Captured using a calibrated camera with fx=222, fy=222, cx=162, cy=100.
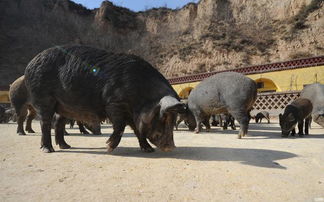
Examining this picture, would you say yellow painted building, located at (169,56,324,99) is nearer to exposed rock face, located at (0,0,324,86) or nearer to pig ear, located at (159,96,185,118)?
exposed rock face, located at (0,0,324,86)

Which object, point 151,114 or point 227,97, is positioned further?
point 227,97

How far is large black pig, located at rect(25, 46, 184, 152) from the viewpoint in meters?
2.97

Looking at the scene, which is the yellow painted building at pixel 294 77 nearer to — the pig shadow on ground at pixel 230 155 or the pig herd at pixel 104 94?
the pig shadow on ground at pixel 230 155

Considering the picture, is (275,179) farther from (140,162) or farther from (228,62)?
(228,62)

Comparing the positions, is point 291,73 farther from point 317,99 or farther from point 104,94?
point 104,94

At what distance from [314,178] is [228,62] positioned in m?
27.8

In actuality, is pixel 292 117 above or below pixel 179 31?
below

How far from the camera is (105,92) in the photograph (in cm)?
324

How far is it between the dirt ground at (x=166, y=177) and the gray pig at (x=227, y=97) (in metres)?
2.01

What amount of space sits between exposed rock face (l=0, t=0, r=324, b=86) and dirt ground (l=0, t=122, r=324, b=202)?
26.0 m

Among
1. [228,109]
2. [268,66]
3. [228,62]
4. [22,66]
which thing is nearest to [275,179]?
[228,109]

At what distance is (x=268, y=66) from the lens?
16469 mm

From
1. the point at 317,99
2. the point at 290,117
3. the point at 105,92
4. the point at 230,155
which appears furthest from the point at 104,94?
the point at 317,99

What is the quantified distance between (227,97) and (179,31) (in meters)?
33.0
